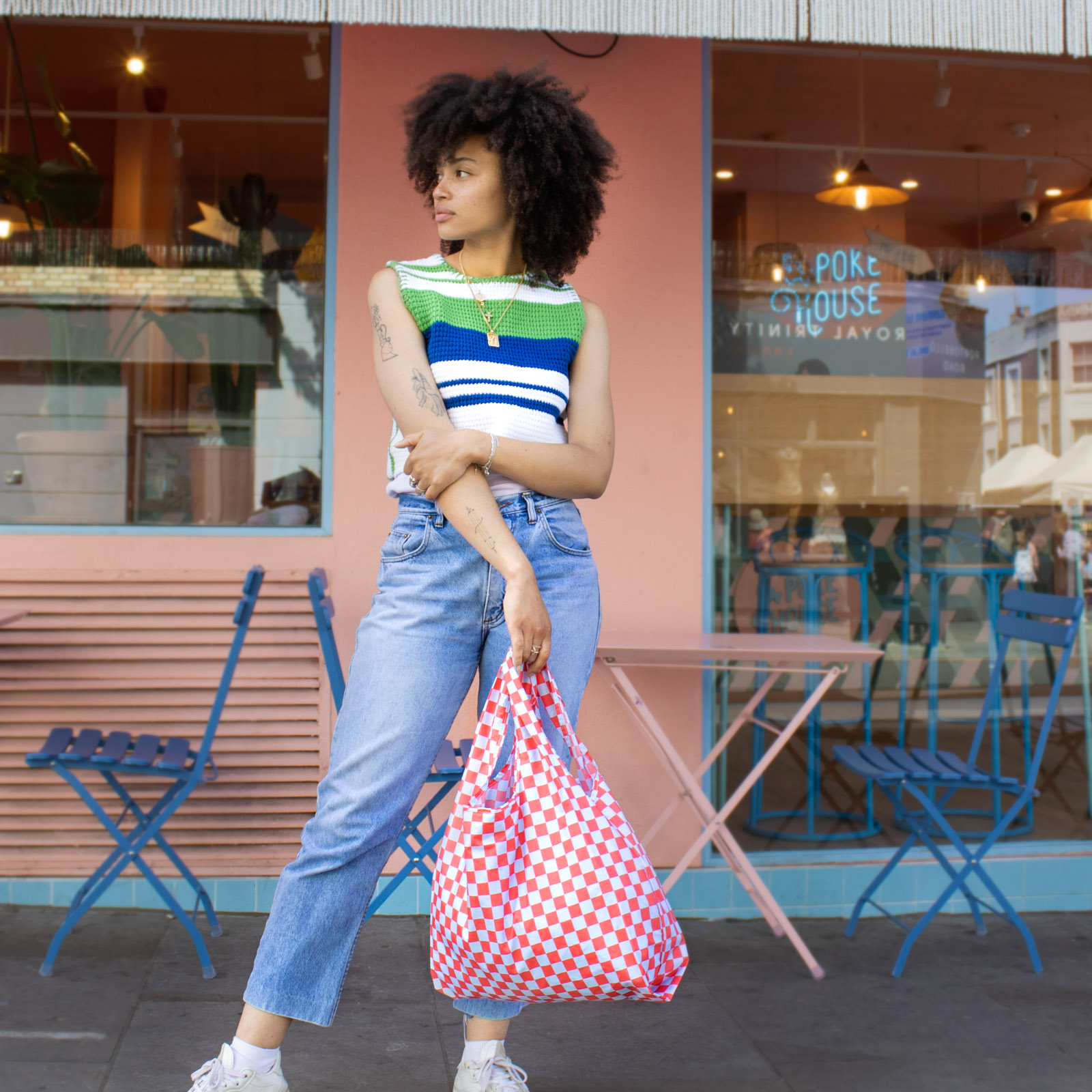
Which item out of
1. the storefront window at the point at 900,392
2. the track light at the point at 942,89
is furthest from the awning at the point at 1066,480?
the track light at the point at 942,89

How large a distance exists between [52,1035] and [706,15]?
300cm

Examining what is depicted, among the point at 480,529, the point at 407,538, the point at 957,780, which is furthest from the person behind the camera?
the point at 957,780

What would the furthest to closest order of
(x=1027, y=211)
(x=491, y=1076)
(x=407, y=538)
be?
1. (x=1027, y=211)
2. (x=491, y=1076)
3. (x=407, y=538)

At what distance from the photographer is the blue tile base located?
11.9ft

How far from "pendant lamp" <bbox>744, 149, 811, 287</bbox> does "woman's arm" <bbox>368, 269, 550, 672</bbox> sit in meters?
2.28

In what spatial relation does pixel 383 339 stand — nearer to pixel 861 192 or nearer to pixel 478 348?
pixel 478 348

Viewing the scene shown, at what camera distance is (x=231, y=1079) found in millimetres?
1961

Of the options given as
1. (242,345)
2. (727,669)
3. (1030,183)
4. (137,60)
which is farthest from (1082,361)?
(137,60)

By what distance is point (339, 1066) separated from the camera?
260 centimetres

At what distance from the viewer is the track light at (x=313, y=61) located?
3787 millimetres

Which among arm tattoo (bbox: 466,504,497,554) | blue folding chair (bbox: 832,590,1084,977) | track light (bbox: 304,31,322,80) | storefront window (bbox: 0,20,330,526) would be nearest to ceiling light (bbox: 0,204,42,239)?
storefront window (bbox: 0,20,330,526)

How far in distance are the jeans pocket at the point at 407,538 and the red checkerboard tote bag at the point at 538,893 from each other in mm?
314

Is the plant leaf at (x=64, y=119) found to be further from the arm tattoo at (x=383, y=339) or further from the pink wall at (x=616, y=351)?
the arm tattoo at (x=383, y=339)

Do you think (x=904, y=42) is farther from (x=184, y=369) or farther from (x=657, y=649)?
(x=184, y=369)
